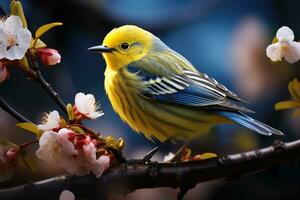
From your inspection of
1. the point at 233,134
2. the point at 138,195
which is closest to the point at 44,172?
the point at 138,195

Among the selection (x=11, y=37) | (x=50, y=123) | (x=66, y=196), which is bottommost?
(x=66, y=196)

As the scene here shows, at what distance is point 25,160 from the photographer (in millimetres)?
986

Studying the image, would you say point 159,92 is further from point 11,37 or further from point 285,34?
point 11,37

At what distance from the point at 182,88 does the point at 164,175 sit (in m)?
0.36

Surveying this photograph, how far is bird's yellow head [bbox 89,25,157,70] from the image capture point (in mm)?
1272

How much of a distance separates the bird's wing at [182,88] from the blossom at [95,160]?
34 centimetres

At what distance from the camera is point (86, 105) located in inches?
39.3

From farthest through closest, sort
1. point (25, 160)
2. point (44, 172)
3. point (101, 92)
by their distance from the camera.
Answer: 1. point (101, 92)
2. point (44, 172)
3. point (25, 160)

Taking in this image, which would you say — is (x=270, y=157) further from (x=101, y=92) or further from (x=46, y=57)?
(x=101, y=92)

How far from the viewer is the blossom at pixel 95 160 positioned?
0.97 metres

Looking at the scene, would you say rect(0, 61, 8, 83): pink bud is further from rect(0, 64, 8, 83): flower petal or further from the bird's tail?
the bird's tail

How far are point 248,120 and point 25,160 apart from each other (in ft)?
1.36

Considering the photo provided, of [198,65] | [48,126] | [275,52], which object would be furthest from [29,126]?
[198,65]

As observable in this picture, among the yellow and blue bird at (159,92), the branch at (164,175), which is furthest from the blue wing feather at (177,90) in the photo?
the branch at (164,175)
